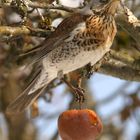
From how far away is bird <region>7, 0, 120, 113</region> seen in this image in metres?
3.43

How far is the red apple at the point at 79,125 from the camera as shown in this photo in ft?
9.66

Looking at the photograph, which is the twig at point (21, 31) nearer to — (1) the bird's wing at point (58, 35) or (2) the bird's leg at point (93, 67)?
(1) the bird's wing at point (58, 35)

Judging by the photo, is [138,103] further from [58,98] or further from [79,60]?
[58,98]

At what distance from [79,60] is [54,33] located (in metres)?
0.23

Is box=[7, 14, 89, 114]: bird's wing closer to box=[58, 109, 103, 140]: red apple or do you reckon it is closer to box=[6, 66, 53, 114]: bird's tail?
box=[6, 66, 53, 114]: bird's tail

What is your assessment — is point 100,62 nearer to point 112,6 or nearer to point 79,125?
point 112,6

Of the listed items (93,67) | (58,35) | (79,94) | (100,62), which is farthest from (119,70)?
(79,94)

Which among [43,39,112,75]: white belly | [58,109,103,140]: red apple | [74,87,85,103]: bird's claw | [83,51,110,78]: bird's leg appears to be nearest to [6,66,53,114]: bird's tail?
[43,39,112,75]: white belly

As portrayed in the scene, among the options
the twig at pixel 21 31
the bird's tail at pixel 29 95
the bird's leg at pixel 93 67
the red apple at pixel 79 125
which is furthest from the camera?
the bird's tail at pixel 29 95

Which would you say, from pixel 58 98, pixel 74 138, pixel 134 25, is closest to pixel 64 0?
pixel 134 25

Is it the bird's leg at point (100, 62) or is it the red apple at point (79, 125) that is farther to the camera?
the bird's leg at point (100, 62)

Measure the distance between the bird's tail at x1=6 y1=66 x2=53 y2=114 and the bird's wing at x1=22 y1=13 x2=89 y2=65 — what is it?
253mm

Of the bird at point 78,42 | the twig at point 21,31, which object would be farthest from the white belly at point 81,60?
the twig at point 21,31

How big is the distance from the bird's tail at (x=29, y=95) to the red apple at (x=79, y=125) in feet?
2.51
